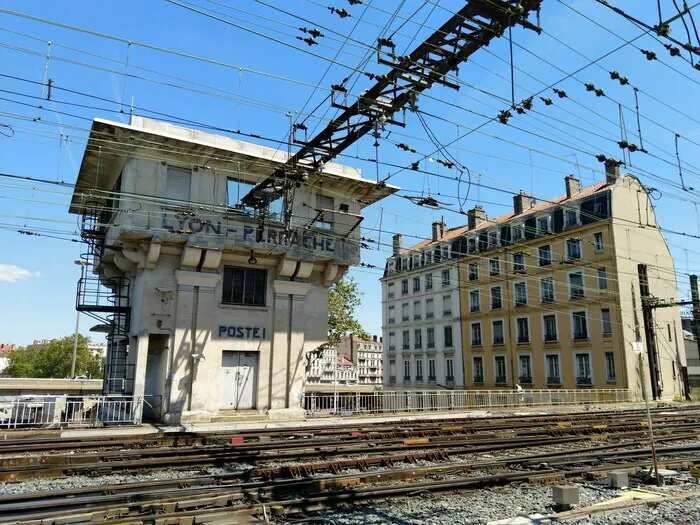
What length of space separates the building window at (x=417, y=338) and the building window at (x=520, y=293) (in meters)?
14.4

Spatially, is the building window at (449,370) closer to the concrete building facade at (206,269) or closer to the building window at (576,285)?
the building window at (576,285)

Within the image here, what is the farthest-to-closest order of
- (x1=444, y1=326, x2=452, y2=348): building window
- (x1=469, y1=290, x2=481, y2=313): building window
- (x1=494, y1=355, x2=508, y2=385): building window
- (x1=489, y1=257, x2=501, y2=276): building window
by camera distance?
(x1=444, y1=326, x2=452, y2=348): building window, (x1=469, y1=290, x2=481, y2=313): building window, (x1=489, y1=257, x2=501, y2=276): building window, (x1=494, y1=355, x2=508, y2=385): building window

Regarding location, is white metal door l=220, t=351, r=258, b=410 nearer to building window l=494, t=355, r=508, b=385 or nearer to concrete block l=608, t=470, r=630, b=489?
concrete block l=608, t=470, r=630, b=489

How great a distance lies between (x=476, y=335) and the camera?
175ft

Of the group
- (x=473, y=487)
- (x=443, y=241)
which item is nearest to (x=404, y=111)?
(x=473, y=487)

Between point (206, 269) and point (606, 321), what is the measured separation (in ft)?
111

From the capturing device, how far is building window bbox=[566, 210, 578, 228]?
44.6 metres

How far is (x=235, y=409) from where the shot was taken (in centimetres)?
2291

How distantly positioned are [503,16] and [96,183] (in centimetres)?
2204

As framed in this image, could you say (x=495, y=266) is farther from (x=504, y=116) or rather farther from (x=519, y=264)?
(x=504, y=116)

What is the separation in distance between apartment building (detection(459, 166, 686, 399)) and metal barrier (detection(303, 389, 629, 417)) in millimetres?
4634

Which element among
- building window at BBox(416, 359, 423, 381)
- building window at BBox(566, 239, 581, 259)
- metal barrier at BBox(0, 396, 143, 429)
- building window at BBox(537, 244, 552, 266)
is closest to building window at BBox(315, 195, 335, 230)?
metal barrier at BBox(0, 396, 143, 429)

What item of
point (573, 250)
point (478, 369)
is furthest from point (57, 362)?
point (573, 250)

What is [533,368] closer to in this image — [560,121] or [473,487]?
[560,121]
